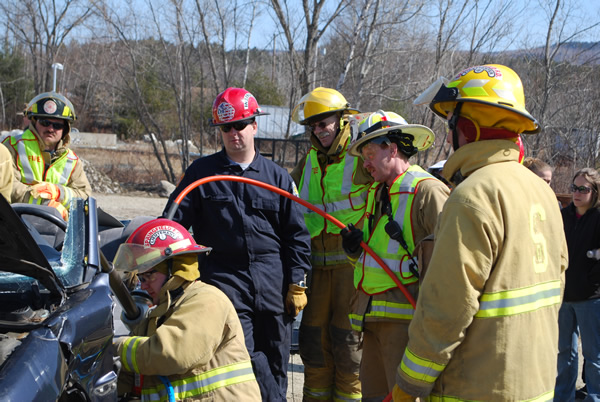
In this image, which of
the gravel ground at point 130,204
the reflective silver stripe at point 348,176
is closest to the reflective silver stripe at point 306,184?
the reflective silver stripe at point 348,176

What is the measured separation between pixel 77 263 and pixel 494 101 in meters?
1.95

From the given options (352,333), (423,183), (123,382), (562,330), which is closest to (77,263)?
(123,382)

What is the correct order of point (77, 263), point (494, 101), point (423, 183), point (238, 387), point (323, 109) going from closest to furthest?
point (494, 101)
point (77, 263)
point (238, 387)
point (423, 183)
point (323, 109)

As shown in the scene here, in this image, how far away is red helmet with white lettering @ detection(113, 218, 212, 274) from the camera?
2912mm

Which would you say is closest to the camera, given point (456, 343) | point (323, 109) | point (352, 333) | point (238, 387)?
point (456, 343)

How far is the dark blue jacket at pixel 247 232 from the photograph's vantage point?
3871 mm

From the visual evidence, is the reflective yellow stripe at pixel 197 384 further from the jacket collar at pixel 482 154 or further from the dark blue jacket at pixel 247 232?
the jacket collar at pixel 482 154

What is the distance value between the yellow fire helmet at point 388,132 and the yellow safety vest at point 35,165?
2.81 m

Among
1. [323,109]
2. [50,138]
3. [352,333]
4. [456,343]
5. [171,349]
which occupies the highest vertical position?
[323,109]

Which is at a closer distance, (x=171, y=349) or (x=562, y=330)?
(x=171, y=349)

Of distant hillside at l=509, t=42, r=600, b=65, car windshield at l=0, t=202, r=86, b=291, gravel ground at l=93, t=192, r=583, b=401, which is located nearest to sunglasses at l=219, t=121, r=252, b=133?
car windshield at l=0, t=202, r=86, b=291

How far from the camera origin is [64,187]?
5215 mm

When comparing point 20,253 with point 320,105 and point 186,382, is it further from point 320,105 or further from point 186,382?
point 320,105

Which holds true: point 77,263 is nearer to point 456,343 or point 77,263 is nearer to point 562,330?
point 456,343
